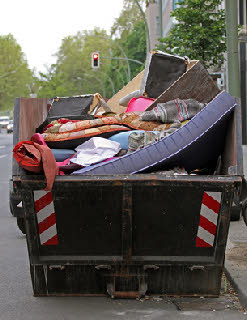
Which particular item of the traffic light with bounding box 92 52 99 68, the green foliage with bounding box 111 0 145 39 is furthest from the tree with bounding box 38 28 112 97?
the traffic light with bounding box 92 52 99 68

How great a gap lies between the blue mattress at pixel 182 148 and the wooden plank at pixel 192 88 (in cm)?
128

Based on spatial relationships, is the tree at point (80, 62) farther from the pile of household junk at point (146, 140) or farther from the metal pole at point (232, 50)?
the pile of household junk at point (146, 140)

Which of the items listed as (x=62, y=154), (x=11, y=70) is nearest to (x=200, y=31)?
(x=62, y=154)

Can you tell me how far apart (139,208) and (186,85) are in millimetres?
2080

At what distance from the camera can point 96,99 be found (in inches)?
337

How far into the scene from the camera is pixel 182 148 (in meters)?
5.23

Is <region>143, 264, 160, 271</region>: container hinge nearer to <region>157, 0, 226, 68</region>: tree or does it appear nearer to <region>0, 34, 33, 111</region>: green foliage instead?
<region>157, 0, 226, 68</region>: tree

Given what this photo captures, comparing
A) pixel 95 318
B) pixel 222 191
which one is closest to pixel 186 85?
pixel 222 191

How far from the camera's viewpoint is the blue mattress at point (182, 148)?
17.0ft

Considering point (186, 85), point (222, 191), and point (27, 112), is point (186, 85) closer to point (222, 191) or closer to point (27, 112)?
point (27, 112)

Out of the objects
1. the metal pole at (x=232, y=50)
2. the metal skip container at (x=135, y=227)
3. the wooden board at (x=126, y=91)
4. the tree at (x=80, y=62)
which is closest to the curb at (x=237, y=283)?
the metal skip container at (x=135, y=227)

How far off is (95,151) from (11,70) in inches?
4366

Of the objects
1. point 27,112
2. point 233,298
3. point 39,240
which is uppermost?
point 27,112

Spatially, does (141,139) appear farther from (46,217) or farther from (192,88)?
(192,88)
